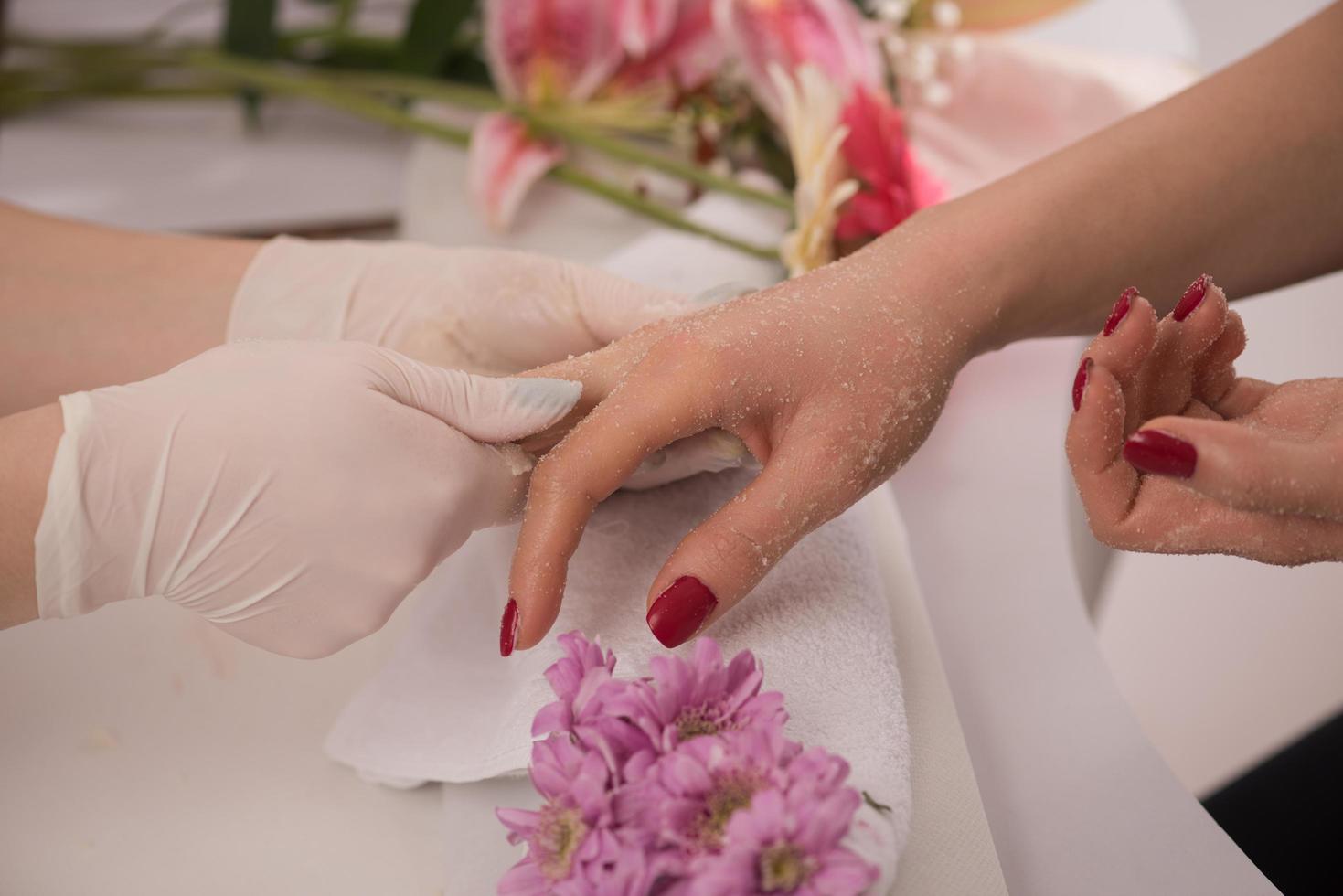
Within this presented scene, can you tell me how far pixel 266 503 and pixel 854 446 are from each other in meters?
0.36

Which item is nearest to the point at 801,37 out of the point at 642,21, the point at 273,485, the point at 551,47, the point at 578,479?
the point at 642,21

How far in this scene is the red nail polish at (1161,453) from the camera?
20.5 inches

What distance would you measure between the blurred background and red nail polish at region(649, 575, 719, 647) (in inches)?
27.5

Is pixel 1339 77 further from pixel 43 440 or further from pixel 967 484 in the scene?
pixel 43 440

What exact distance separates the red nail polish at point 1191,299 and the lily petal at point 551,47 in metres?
0.74

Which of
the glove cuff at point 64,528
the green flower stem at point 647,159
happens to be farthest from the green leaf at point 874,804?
the green flower stem at point 647,159

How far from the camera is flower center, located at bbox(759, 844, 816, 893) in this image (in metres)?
0.47

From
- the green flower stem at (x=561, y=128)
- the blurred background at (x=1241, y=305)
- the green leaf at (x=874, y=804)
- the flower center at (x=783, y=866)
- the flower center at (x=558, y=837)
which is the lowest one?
the blurred background at (x=1241, y=305)

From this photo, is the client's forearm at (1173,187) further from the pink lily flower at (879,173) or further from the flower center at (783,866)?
the flower center at (783,866)

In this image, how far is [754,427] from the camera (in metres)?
0.69

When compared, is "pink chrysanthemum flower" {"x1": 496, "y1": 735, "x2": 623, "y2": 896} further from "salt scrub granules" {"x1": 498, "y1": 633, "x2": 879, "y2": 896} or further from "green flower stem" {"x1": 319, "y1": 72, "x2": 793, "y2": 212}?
"green flower stem" {"x1": 319, "y1": 72, "x2": 793, "y2": 212}

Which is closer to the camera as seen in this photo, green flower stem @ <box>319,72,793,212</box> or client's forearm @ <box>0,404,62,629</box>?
client's forearm @ <box>0,404,62,629</box>

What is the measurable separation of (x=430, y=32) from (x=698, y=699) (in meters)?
1.03

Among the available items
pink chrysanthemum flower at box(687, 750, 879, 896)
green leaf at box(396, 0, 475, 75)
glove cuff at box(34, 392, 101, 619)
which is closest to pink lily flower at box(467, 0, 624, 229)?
green leaf at box(396, 0, 475, 75)
